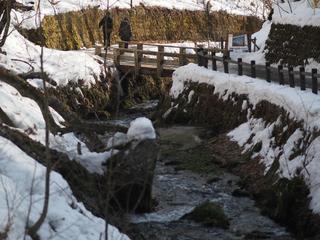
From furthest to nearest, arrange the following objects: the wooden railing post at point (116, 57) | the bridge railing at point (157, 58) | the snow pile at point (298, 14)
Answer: the wooden railing post at point (116, 57) → the bridge railing at point (157, 58) → the snow pile at point (298, 14)

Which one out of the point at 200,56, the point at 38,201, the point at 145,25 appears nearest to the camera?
the point at 38,201

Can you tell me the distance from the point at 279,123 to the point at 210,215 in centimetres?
335

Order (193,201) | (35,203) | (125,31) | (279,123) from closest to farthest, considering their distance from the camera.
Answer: (35,203)
(193,201)
(279,123)
(125,31)

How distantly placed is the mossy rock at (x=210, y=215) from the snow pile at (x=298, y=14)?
382 inches

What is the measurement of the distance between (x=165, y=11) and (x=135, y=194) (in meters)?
27.3

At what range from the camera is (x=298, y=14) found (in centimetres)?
1956

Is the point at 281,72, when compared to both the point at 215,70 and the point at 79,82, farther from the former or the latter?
the point at 79,82

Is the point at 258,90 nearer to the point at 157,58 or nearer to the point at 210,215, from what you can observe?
the point at 210,215

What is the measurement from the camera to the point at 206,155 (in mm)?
13953

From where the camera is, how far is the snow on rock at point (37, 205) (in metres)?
5.63

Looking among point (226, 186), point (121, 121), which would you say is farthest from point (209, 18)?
point (226, 186)

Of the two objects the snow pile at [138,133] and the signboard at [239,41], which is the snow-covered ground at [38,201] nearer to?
the snow pile at [138,133]

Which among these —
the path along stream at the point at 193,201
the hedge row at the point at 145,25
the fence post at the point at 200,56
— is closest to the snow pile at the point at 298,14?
the fence post at the point at 200,56

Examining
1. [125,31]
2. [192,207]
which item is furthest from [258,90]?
[125,31]
